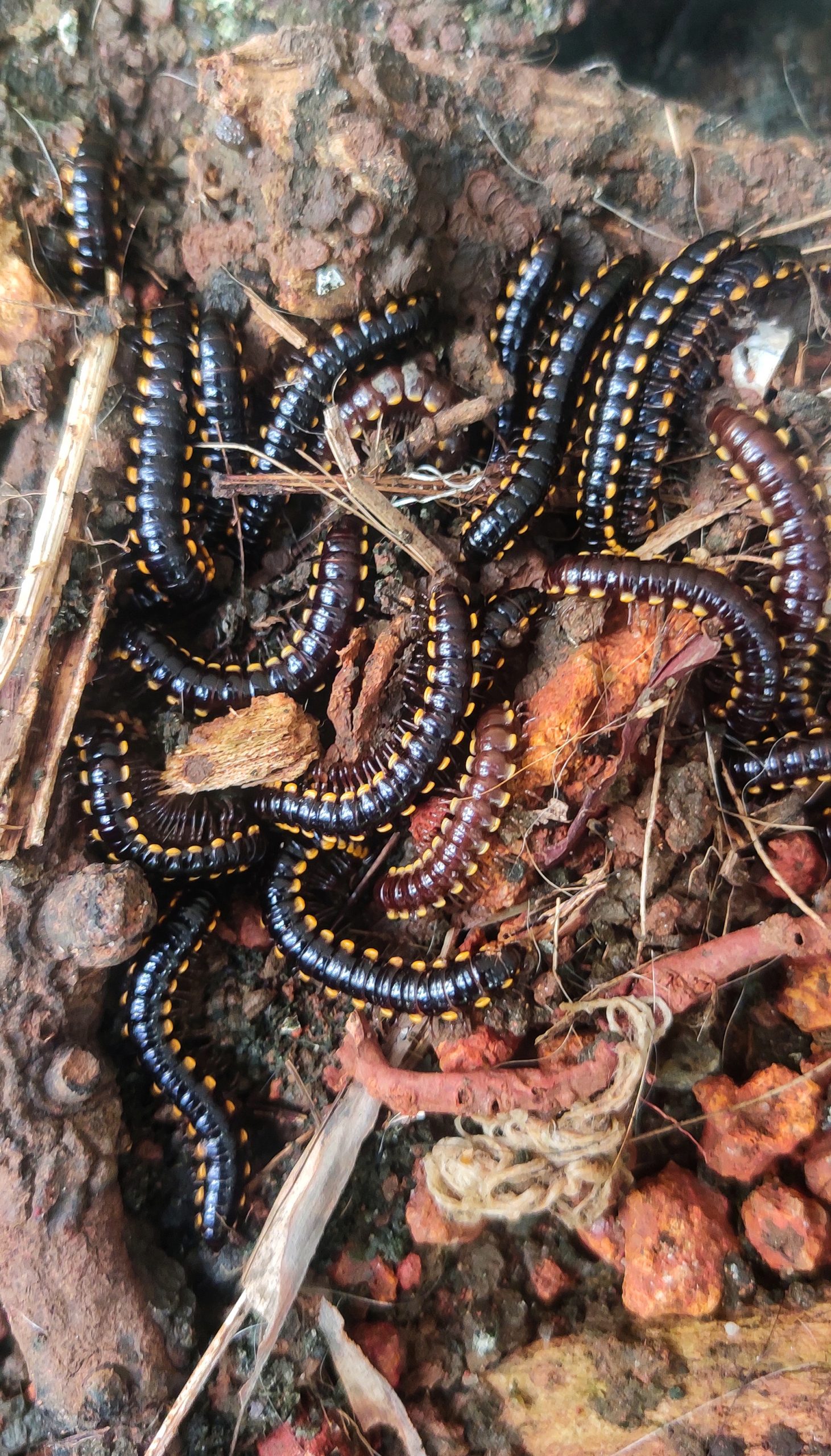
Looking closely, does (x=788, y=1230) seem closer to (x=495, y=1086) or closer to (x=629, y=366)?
(x=495, y=1086)

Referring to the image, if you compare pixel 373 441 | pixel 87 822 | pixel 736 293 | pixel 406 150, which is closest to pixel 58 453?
pixel 373 441

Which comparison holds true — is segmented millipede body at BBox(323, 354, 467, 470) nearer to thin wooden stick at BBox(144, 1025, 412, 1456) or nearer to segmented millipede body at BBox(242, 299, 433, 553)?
segmented millipede body at BBox(242, 299, 433, 553)

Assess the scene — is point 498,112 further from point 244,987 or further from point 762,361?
point 244,987

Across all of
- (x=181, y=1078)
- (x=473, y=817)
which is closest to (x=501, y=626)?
(x=473, y=817)

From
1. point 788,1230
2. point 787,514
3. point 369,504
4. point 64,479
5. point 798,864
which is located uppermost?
point 64,479

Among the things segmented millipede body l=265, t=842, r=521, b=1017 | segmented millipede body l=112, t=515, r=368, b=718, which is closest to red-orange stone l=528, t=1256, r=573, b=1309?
segmented millipede body l=265, t=842, r=521, b=1017

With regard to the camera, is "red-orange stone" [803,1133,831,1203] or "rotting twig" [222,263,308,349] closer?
"red-orange stone" [803,1133,831,1203]

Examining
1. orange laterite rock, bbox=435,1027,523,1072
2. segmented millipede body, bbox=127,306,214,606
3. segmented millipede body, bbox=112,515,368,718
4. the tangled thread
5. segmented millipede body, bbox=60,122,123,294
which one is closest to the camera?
segmented millipede body, bbox=60,122,123,294
